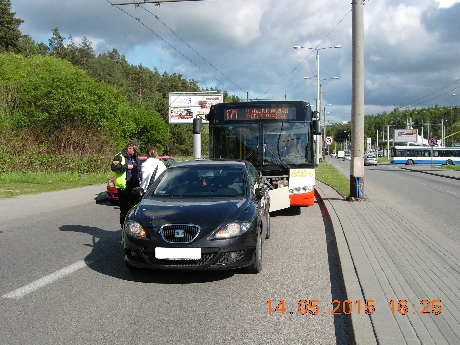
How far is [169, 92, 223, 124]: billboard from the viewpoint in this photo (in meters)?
40.8

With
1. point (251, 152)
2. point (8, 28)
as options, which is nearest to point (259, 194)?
point (251, 152)

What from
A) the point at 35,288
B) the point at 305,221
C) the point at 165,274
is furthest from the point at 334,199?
the point at 35,288

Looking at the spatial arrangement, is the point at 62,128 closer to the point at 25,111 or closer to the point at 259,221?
the point at 25,111

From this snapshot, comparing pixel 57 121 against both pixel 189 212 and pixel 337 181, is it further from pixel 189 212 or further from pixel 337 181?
pixel 189 212

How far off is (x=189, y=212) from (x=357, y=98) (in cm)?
969

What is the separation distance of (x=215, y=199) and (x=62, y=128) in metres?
29.8

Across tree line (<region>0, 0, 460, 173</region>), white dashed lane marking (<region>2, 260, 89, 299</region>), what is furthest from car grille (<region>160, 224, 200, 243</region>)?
tree line (<region>0, 0, 460, 173</region>)

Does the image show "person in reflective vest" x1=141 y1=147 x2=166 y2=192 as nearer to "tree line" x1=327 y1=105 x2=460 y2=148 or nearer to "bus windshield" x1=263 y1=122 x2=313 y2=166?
"bus windshield" x1=263 y1=122 x2=313 y2=166

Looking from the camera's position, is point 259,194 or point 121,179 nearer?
point 259,194

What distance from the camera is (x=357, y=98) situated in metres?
14.4

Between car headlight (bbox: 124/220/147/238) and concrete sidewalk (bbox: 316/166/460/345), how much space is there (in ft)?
7.81

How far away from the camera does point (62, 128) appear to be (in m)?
34.2

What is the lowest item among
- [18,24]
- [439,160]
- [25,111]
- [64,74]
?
[439,160]

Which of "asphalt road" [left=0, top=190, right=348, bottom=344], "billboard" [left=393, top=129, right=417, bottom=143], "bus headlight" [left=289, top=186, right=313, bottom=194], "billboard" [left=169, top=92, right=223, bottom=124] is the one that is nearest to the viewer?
"asphalt road" [left=0, top=190, right=348, bottom=344]
